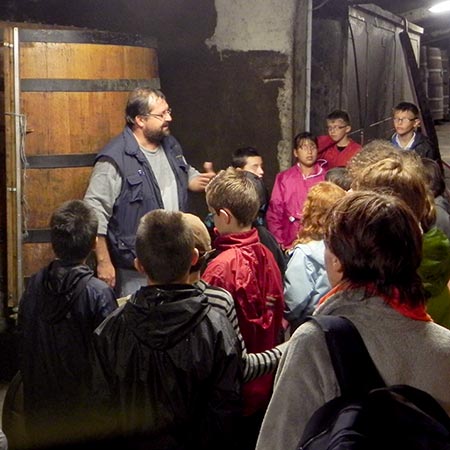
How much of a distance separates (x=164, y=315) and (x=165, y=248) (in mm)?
237

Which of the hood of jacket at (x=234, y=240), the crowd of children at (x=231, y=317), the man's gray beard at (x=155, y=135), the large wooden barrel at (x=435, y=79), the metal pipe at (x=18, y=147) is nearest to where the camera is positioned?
the crowd of children at (x=231, y=317)

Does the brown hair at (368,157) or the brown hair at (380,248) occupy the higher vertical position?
the brown hair at (368,157)

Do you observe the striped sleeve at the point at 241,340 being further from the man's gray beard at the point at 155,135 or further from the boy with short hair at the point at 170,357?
the man's gray beard at the point at 155,135

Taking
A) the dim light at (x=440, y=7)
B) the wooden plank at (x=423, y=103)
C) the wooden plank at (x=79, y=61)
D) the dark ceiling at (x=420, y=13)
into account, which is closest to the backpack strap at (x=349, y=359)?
the wooden plank at (x=79, y=61)

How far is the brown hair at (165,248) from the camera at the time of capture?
270 cm

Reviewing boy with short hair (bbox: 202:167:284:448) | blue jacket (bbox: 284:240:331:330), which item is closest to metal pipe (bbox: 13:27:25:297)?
boy with short hair (bbox: 202:167:284:448)

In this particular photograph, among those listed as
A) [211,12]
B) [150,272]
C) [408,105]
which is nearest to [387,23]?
[408,105]

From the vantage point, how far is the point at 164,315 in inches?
104

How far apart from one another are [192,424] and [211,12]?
→ 4.24 metres

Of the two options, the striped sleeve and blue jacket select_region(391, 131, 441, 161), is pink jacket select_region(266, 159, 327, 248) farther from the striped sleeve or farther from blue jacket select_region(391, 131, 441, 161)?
the striped sleeve

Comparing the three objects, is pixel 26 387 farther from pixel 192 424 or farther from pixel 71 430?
pixel 192 424

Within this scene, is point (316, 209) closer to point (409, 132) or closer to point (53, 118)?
point (53, 118)

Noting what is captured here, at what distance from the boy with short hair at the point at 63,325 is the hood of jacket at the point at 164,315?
2.09 feet

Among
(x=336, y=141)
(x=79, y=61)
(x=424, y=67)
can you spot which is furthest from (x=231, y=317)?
(x=424, y=67)
